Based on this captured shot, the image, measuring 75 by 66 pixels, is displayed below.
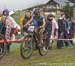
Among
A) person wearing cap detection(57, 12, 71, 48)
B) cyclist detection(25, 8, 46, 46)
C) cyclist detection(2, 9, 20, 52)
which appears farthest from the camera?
person wearing cap detection(57, 12, 71, 48)

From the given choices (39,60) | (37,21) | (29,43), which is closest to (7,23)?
(37,21)

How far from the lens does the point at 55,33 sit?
61.8ft

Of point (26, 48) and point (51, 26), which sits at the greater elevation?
point (51, 26)

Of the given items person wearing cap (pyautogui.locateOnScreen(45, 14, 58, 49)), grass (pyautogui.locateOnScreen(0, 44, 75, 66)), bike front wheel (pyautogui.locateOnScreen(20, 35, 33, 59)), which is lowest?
grass (pyautogui.locateOnScreen(0, 44, 75, 66))

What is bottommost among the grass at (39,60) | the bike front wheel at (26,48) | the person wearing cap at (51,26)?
the grass at (39,60)

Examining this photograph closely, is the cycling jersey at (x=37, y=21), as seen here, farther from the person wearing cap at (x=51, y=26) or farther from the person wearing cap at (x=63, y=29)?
the person wearing cap at (x=63, y=29)

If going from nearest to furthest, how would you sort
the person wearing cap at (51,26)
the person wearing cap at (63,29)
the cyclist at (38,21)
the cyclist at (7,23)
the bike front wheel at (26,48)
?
the bike front wheel at (26,48) → the cyclist at (38,21) → the cyclist at (7,23) → the person wearing cap at (51,26) → the person wearing cap at (63,29)

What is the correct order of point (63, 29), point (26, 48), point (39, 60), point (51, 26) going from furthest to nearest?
1. point (63, 29)
2. point (51, 26)
3. point (26, 48)
4. point (39, 60)

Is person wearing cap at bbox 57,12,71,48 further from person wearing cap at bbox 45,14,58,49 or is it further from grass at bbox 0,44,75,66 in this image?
grass at bbox 0,44,75,66

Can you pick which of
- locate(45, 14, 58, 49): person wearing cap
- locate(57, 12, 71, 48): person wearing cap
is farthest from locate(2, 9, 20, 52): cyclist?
locate(57, 12, 71, 48): person wearing cap

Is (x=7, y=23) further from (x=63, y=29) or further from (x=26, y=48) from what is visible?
(x=63, y=29)

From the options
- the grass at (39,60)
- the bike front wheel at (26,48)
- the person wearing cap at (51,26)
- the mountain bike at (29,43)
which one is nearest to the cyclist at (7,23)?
the grass at (39,60)

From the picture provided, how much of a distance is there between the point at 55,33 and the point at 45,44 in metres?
3.87

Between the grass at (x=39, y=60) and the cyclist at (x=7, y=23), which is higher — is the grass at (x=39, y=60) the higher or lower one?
the lower one
